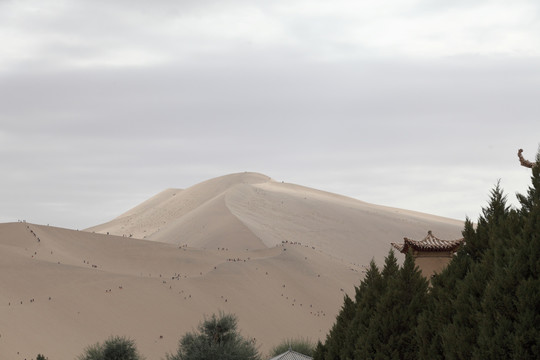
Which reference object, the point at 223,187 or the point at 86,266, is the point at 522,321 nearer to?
the point at 86,266

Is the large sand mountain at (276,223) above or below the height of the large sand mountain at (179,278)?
above

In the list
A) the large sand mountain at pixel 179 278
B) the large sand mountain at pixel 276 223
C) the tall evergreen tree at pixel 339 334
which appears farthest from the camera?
the large sand mountain at pixel 276 223

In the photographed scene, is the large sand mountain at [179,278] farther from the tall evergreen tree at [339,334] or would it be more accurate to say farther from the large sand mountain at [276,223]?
the tall evergreen tree at [339,334]

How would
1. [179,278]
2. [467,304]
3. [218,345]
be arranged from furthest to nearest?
1. [179,278]
2. [218,345]
3. [467,304]

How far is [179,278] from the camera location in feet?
174

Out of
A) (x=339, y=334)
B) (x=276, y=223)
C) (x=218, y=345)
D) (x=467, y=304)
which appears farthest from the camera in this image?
(x=276, y=223)

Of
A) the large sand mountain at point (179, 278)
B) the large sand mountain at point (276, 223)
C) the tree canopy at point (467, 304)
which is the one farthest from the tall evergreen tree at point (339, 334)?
the large sand mountain at point (276, 223)

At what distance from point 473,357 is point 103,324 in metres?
34.5

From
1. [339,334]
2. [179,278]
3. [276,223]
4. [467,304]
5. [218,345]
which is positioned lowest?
[218,345]

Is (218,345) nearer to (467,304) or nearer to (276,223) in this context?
(467,304)

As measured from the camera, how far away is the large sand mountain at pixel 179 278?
1775 inches

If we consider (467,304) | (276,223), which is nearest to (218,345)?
(467,304)

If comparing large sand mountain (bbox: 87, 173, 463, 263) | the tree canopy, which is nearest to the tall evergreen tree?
the tree canopy

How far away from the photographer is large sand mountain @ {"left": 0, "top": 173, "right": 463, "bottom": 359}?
45.1 meters
